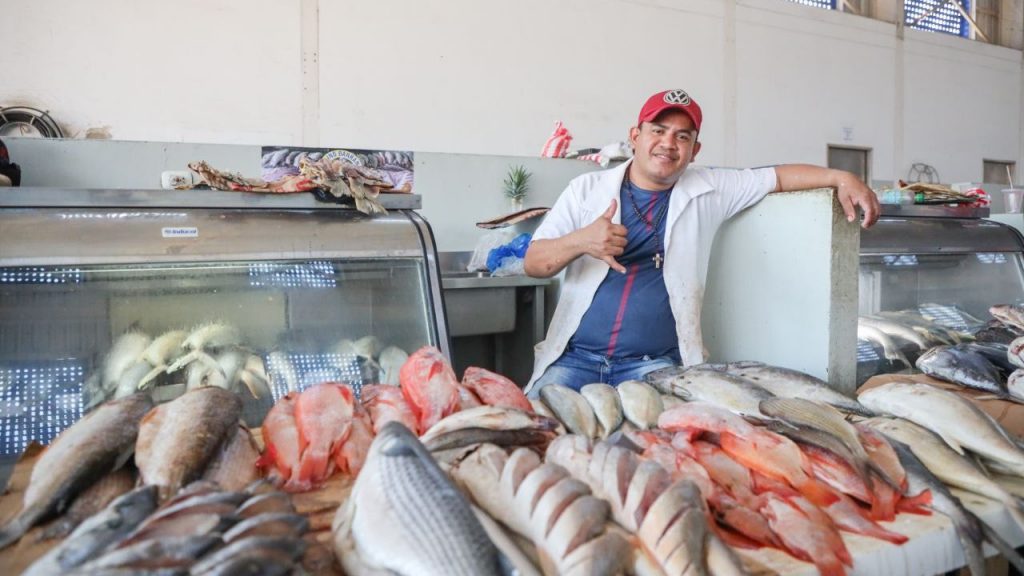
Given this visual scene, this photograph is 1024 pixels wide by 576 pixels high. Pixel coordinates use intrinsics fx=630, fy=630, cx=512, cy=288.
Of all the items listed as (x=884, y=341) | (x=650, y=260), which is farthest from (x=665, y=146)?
(x=884, y=341)

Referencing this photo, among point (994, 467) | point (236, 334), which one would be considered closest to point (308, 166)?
point (236, 334)

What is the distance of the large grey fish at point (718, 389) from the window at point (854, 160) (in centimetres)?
894

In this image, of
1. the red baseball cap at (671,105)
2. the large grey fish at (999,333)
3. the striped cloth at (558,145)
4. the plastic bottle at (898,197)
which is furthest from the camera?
the striped cloth at (558,145)

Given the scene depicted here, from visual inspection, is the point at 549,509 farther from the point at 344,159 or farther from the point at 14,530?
the point at 344,159

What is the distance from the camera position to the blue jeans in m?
2.84

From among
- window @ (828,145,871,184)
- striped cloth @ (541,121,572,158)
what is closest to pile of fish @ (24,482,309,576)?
striped cloth @ (541,121,572,158)

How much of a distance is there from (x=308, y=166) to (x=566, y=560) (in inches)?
84.6

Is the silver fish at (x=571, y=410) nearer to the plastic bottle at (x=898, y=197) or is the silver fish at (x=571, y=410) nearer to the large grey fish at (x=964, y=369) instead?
the large grey fish at (x=964, y=369)

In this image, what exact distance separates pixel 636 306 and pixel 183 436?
2.08 m

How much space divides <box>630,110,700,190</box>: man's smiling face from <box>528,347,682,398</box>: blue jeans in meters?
0.84

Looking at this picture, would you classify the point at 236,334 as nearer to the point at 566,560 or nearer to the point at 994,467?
the point at 566,560

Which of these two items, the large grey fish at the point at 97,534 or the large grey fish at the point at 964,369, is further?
the large grey fish at the point at 964,369

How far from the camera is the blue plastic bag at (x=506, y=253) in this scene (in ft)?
13.6

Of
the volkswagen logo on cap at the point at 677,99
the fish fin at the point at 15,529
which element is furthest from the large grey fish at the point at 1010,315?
the fish fin at the point at 15,529
